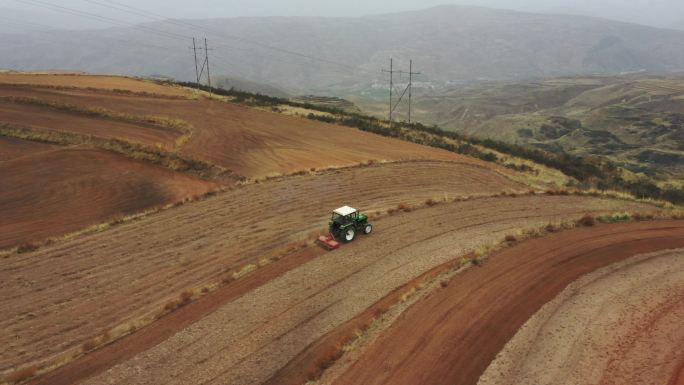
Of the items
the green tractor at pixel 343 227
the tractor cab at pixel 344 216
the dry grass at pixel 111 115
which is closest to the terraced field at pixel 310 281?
the green tractor at pixel 343 227

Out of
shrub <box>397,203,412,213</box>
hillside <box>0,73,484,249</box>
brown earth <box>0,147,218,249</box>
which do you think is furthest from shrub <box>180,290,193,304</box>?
shrub <box>397,203,412,213</box>

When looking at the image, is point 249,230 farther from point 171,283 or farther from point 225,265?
point 171,283

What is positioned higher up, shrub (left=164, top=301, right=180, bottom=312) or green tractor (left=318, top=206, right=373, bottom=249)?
green tractor (left=318, top=206, right=373, bottom=249)

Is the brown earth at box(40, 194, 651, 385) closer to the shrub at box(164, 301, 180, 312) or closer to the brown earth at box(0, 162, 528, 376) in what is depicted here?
the shrub at box(164, 301, 180, 312)

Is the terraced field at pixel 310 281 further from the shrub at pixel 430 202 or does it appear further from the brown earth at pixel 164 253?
the shrub at pixel 430 202

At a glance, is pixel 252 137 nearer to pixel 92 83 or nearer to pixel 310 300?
pixel 310 300


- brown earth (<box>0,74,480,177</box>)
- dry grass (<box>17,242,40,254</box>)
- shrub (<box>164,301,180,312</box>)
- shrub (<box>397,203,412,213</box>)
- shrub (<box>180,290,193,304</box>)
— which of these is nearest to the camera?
shrub (<box>164,301,180,312</box>)
